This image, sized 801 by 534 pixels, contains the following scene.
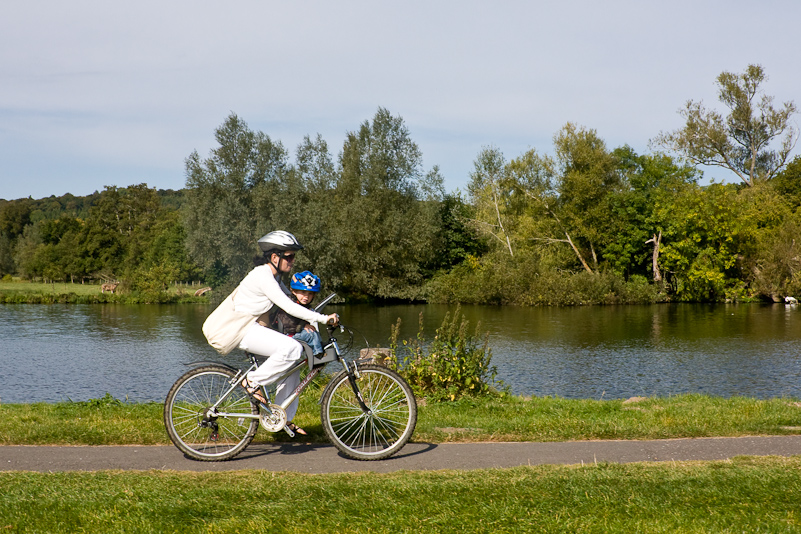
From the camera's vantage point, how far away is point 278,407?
623 cm

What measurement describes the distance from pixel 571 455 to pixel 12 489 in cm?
449

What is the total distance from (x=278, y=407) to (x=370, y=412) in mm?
831

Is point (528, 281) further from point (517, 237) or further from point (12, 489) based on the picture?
point (12, 489)

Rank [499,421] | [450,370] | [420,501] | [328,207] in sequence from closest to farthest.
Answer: [420,501] < [499,421] < [450,370] < [328,207]

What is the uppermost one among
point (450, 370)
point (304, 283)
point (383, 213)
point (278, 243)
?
point (383, 213)

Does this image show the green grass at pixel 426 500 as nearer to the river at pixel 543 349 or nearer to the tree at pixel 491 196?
the river at pixel 543 349

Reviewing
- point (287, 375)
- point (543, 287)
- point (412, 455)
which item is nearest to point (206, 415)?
point (287, 375)

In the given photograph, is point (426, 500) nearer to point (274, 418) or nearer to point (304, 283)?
point (274, 418)

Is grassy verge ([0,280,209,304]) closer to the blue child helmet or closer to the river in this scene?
the river

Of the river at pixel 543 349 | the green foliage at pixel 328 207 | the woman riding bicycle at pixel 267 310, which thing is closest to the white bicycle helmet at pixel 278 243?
the woman riding bicycle at pixel 267 310

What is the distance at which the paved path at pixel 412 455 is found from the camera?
5.84 m

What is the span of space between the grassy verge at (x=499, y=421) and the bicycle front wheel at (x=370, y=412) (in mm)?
586

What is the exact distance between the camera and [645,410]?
9.02m

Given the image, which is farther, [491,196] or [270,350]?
[491,196]
